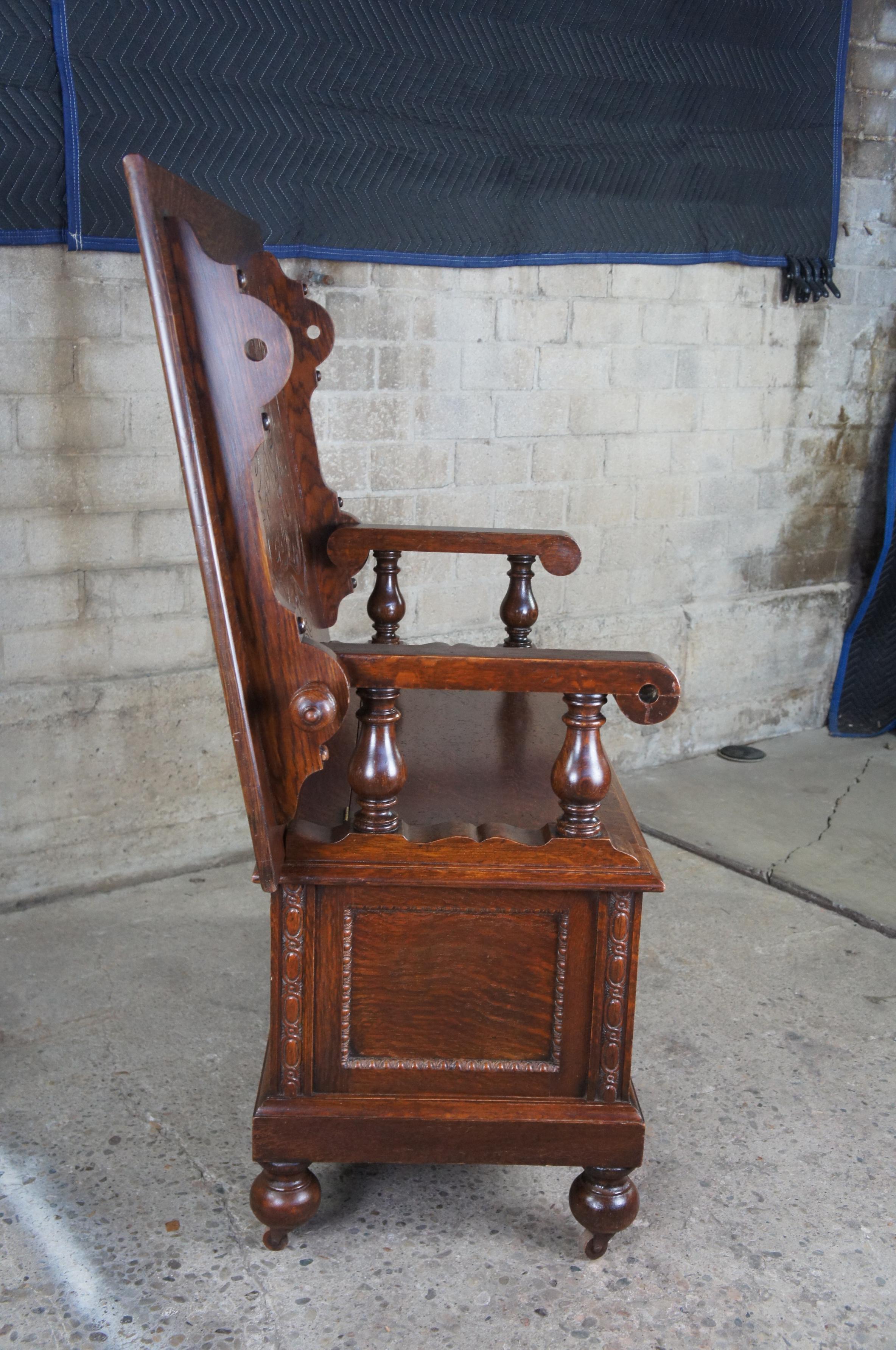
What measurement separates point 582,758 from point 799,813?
80.9 inches

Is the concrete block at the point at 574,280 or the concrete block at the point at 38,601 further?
the concrete block at the point at 574,280

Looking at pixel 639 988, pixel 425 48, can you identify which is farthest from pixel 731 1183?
pixel 425 48

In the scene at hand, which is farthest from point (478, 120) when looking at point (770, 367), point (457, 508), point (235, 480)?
point (235, 480)

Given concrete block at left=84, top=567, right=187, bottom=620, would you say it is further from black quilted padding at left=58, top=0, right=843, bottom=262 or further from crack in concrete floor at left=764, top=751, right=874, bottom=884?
crack in concrete floor at left=764, top=751, right=874, bottom=884

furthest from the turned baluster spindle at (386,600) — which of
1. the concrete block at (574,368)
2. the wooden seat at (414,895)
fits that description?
the concrete block at (574,368)

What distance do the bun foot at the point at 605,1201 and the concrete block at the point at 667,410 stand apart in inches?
89.6

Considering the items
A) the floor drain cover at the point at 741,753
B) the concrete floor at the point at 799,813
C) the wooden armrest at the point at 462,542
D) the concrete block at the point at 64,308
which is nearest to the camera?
the wooden armrest at the point at 462,542

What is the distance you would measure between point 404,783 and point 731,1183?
2.56 feet

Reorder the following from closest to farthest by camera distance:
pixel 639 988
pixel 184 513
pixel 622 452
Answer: pixel 639 988, pixel 184 513, pixel 622 452

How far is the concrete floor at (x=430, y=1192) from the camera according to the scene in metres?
1.49

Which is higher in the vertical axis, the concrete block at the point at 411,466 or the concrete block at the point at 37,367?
the concrete block at the point at 37,367

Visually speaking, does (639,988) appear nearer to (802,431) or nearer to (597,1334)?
(597,1334)

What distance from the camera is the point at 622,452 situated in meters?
3.36

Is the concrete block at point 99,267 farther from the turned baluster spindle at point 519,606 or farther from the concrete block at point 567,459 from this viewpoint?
the concrete block at point 567,459
